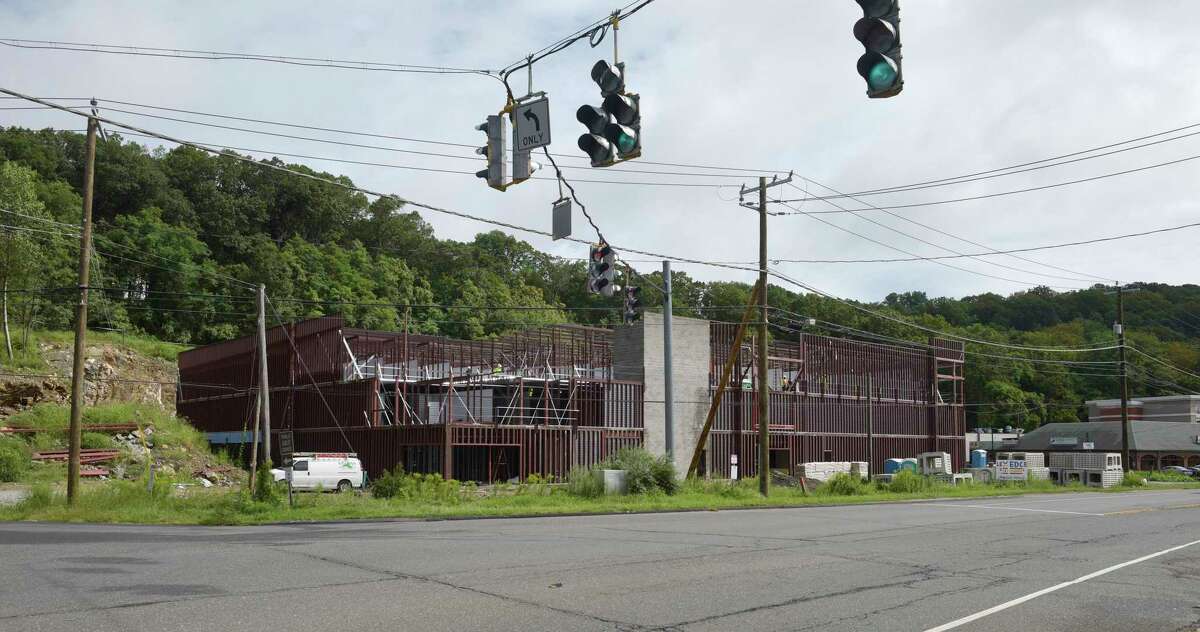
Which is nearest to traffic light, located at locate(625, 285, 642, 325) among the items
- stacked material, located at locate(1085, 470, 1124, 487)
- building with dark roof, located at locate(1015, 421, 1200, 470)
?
stacked material, located at locate(1085, 470, 1124, 487)

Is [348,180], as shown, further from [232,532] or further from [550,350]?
[232,532]

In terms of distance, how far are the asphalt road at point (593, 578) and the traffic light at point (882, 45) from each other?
4961 mm

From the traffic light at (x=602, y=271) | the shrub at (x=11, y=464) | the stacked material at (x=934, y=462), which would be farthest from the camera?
the stacked material at (x=934, y=462)

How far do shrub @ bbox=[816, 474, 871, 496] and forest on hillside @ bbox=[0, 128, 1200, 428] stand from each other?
754 inches

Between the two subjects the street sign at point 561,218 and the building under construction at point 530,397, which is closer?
the street sign at point 561,218

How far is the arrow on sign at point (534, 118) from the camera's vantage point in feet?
43.2

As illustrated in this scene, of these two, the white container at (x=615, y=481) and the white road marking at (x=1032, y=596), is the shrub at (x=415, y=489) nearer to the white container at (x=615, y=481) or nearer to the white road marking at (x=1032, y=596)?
the white container at (x=615, y=481)

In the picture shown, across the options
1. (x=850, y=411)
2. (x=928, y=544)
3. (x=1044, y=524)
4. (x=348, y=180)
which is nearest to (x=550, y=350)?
(x=850, y=411)

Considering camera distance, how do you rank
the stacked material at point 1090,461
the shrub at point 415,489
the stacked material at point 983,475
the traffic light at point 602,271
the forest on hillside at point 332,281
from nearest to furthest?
1. the traffic light at point 602,271
2. the shrub at point 415,489
3. the stacked material at point 983,475
4. the stacked material at point 1090,461
5. the forest on hillside at point 332,281

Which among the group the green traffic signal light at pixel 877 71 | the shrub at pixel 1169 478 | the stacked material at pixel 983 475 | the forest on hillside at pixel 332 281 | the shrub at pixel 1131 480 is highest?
the forest on hillside at pixel 332 281

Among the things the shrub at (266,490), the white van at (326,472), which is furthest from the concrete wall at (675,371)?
the shrub at (266,490)

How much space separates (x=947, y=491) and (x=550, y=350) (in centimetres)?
2259

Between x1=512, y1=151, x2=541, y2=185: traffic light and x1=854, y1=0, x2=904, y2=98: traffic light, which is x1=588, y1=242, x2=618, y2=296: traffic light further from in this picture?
x1=854, y1=0, x2=904, y2=98: traffic light

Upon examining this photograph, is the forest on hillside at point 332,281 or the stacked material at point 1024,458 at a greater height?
the forest on hillside at point 332,281
